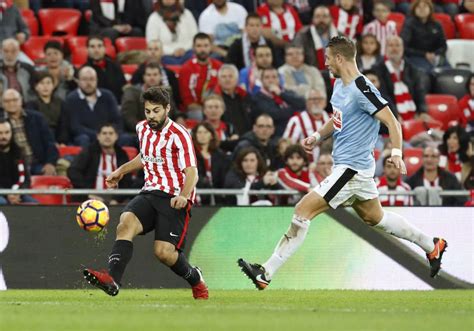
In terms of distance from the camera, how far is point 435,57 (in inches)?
843

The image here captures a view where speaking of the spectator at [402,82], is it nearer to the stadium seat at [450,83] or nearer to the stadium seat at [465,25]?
the stadium seat at [450,83]

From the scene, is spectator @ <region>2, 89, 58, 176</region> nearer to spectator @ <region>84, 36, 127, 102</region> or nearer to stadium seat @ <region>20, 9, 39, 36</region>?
spectator @ <region>84, 36, 127, 102</region>

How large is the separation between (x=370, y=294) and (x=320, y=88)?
6.26 meters

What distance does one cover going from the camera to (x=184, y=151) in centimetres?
1166

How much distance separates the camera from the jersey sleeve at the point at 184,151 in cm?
1163

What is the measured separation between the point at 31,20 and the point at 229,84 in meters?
3.93

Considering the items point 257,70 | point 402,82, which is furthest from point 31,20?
point 402,82

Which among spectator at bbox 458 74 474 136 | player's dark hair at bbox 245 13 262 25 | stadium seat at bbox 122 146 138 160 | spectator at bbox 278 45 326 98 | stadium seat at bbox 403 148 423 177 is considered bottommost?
stadium seat at bbox 403 148 423 177

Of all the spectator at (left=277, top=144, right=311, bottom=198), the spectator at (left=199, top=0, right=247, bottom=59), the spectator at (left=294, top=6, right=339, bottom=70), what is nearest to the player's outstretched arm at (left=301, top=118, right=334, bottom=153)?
the spectator at (left=277, top=144, right=311, bottom=198)

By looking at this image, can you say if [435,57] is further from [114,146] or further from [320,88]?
[114,146]

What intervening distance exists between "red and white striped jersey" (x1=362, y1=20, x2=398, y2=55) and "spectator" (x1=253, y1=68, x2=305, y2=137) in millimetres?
2484

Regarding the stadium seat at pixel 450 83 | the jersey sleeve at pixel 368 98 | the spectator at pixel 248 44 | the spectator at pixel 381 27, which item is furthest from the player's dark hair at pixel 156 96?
the stadium seat at pixel 450 83

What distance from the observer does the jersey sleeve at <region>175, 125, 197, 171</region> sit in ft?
38.2

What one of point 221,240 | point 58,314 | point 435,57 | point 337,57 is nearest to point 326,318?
point 58,314
